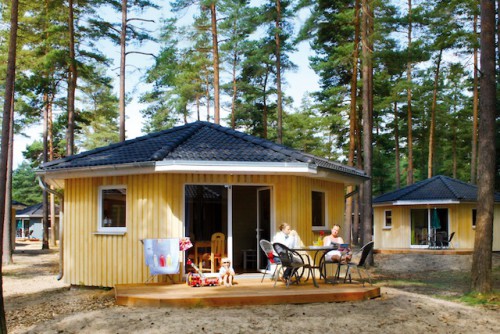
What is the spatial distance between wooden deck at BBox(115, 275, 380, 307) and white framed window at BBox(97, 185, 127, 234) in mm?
1581

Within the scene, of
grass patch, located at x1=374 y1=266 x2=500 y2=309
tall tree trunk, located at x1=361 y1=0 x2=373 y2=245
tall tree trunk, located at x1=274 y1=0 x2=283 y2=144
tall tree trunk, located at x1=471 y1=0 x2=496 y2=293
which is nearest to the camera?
grass patch, located at x1=374 y1=266 x2=500 y2=309

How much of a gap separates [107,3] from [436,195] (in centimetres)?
1634

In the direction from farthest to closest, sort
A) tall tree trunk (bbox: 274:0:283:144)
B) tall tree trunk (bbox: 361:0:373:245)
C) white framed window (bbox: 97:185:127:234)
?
tall tree trunk (bbox: 274:0:283:144) → tall tree trunk (bbox: 361:0:373:245) → white framed window (bbox: 97:185:127:234)

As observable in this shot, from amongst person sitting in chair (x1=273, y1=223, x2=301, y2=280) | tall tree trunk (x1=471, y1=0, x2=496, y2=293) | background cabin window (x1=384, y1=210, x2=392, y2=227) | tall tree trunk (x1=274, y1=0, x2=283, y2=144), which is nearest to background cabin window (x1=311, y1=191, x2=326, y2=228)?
person sitting in chair (x1=273, y1=223, x2=301, y2=280)

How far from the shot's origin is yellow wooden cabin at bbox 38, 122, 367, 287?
10.2 metres

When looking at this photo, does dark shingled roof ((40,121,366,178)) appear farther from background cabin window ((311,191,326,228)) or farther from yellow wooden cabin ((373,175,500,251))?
yellow wooden cabin ((373,175,500,251))

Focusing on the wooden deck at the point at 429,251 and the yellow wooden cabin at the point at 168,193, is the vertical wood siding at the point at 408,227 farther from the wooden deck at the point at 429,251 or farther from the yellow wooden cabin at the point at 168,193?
the yellow wooden cabin at the point at 168,193

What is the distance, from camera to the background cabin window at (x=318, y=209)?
39.7 ft

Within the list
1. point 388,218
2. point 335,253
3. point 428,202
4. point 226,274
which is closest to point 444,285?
point 335,253

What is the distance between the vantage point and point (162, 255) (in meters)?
9.74

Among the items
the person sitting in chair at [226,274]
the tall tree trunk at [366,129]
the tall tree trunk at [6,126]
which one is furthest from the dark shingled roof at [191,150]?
the tall tree trunk at [366,129]

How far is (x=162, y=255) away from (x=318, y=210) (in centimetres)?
419

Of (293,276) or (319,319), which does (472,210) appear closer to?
(293,276)

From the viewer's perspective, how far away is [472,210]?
23.4 meters
